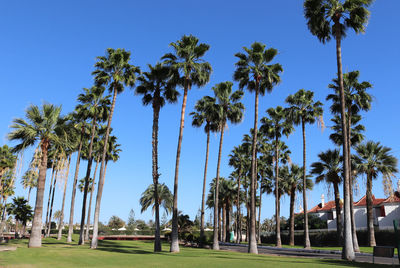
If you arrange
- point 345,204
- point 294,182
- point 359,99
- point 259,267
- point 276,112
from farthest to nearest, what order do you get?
1. point 294,182
2. point 276,112
3. point 359,99
4. point 345,204
5. point 259,267

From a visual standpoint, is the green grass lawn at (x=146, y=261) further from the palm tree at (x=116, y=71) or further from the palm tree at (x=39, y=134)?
the palm tree at (x=116, y=71)

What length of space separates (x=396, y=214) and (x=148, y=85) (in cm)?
4806

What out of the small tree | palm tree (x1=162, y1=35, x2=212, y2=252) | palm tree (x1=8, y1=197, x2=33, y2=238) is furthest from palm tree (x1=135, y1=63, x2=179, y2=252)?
the small tree

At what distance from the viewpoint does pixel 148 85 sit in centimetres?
3284

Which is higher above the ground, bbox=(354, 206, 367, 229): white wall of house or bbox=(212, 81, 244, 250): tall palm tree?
bbox=(212, 81, 244, 250): tall palm tree

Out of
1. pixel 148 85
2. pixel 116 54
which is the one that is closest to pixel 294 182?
pixel 148 85

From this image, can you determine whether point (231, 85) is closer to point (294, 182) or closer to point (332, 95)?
point (332, 95)

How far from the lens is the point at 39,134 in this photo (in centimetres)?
2923

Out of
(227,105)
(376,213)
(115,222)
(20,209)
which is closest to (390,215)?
(376,213)

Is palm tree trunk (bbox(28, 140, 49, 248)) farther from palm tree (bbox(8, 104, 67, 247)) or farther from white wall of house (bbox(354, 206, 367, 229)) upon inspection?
white wall of house (bbox(354, 206, 367, 229))

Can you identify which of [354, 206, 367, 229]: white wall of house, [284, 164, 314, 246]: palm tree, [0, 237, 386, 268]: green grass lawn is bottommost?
[0, 237, 386, 268]: green grass lawn

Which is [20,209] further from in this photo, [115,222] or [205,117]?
[115,222]

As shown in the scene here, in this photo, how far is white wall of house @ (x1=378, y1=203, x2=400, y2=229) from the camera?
53.8 m

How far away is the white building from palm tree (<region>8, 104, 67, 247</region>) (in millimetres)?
46202
